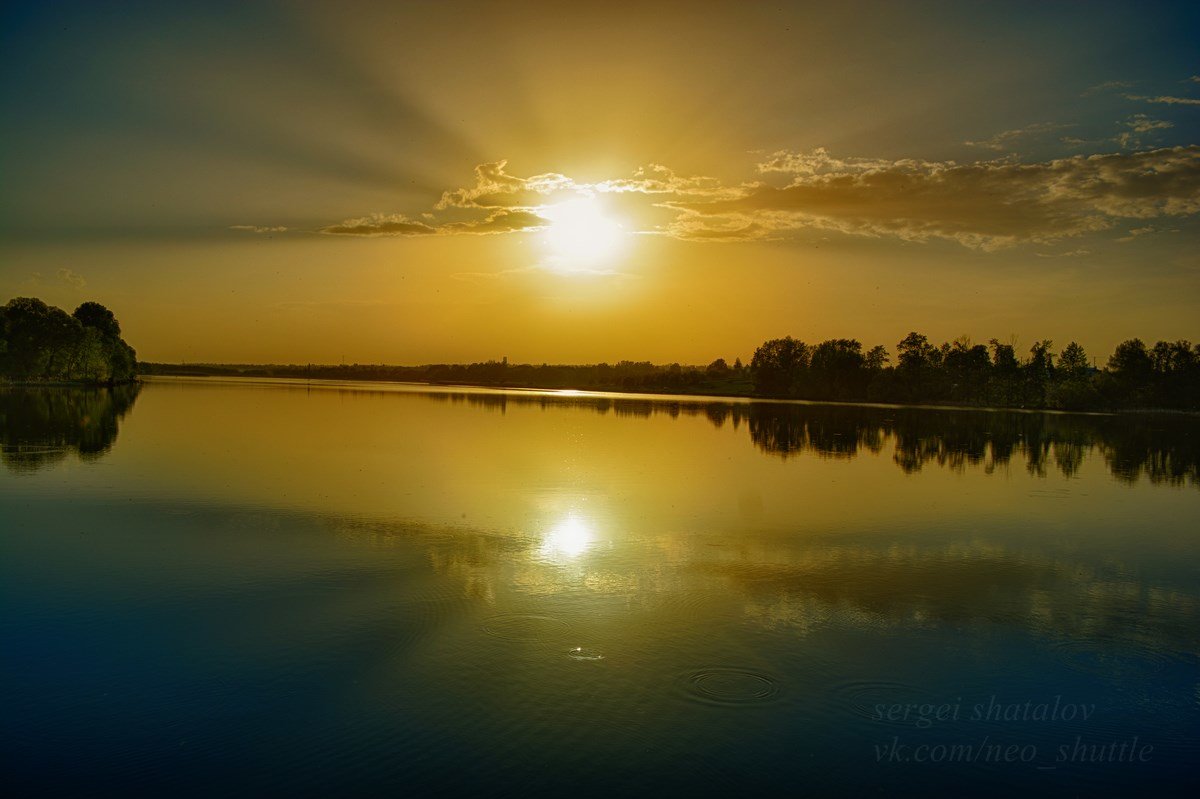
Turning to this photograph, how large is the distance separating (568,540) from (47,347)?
4766 inches

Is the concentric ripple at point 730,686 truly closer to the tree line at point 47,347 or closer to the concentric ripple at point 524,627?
the concentric ripple at point 524,627

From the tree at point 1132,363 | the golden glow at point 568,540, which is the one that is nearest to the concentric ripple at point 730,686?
the golden glow at point 568,540

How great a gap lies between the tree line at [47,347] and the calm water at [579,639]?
335ft

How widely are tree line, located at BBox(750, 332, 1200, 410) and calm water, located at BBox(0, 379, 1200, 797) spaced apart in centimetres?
14009

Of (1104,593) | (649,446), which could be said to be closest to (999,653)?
(1104,593)

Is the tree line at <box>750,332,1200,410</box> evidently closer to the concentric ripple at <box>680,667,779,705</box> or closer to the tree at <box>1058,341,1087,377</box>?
the tree at <box>1058,341,1087,377</box>

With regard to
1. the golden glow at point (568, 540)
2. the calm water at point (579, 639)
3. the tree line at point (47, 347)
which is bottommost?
the calm water at point (579, 639)

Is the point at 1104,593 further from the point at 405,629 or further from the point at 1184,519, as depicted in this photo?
the point at 405,629

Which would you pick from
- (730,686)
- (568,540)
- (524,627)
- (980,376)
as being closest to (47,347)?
(568,540)

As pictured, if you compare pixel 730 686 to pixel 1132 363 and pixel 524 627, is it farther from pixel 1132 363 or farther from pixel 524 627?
pixel 1132 363

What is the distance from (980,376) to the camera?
155250mm

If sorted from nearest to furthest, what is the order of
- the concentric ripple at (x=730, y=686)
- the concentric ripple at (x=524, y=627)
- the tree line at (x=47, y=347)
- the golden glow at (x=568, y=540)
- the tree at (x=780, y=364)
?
the concentric ripple at (x=730, y=686)
the concentric ripple at (x=524, y=627)
the golden glow at (x=568, y=540)
the tree line at (x=47, y=347)
the tree at (x=780, y=364)

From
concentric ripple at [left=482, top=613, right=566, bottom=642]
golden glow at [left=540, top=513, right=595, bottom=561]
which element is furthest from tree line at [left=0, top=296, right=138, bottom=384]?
concentric ripple at [left=482, top=613, right=566, bottom=642]

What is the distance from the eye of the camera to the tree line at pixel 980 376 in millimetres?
142000
